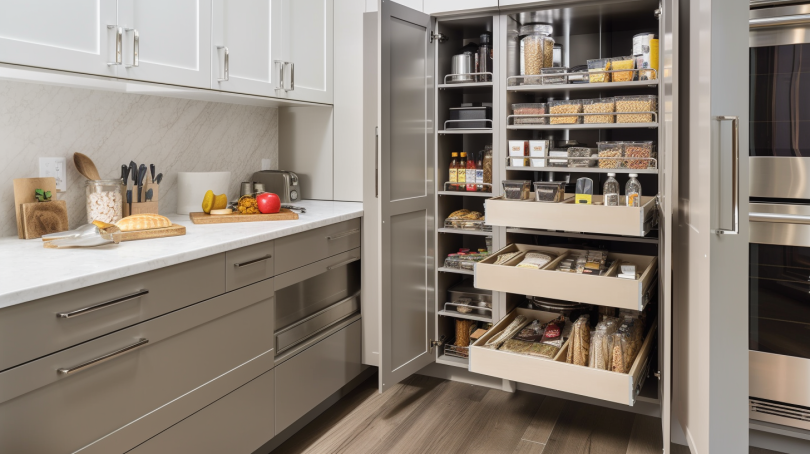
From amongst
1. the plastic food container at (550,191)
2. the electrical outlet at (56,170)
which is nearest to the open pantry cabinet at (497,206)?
the plastic food container at (550,191)

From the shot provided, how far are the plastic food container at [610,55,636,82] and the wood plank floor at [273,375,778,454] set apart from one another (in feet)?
5.05

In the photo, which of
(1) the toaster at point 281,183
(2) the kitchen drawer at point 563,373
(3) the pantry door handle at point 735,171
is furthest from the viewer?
(1) the toaster at point 281,183

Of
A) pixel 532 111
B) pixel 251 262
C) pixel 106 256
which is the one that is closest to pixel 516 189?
pixel 532 111

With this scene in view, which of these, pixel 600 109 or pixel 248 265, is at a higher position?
pixel 600 109

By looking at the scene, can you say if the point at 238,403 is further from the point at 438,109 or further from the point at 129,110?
the point at 438,109

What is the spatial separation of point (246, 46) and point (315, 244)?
35.7 inches

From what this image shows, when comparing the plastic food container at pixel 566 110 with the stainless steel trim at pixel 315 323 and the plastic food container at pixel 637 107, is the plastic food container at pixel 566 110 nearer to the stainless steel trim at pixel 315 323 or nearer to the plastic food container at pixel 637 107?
the plastic food container at pixel 637 107

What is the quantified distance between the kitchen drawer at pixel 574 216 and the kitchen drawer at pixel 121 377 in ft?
3.53

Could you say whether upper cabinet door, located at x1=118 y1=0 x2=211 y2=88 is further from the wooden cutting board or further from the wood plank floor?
the wood plank floor

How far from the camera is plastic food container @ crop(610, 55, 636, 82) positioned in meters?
2.38

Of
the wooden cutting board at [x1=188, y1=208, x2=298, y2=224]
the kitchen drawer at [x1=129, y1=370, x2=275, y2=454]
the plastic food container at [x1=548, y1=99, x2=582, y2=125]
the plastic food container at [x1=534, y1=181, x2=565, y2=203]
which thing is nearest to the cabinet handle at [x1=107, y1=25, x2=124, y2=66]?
the wooden cutting board at [x1=188, y1=208, x2=298, y2=224]

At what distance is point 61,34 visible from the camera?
5.42 feet

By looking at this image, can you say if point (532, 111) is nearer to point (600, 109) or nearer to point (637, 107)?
point (600, 109)

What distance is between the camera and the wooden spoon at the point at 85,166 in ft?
6.76
